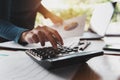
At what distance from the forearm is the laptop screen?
36 centimetres

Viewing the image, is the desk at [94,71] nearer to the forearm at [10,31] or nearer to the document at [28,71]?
the document at [28,71]

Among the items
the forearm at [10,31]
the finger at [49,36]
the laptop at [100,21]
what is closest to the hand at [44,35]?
the finger at [49,36]

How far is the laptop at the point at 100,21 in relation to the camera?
1.00 m

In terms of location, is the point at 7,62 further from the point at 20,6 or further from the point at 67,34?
the point at 20,6

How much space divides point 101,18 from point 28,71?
615mm

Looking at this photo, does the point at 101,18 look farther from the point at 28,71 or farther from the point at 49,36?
the point at 28,71

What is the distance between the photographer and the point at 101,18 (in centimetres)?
106

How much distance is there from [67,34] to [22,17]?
301mm

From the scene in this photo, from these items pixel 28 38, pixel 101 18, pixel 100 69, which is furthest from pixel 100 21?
pixel 100 69

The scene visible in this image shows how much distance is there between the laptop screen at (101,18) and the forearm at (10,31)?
1.18 feet

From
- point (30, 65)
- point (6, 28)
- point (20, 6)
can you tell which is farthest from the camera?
point (20, 6)

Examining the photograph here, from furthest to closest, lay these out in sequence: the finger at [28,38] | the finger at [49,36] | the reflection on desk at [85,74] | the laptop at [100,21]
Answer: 1. the laptop at [100,21]
2. the finger at [28,38]
3. the finger at [49,36]
4. the reflection on desk at [85,74]

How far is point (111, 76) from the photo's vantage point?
1.61 feet

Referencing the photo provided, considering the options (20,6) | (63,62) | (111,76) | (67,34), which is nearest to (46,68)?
(63,62)
